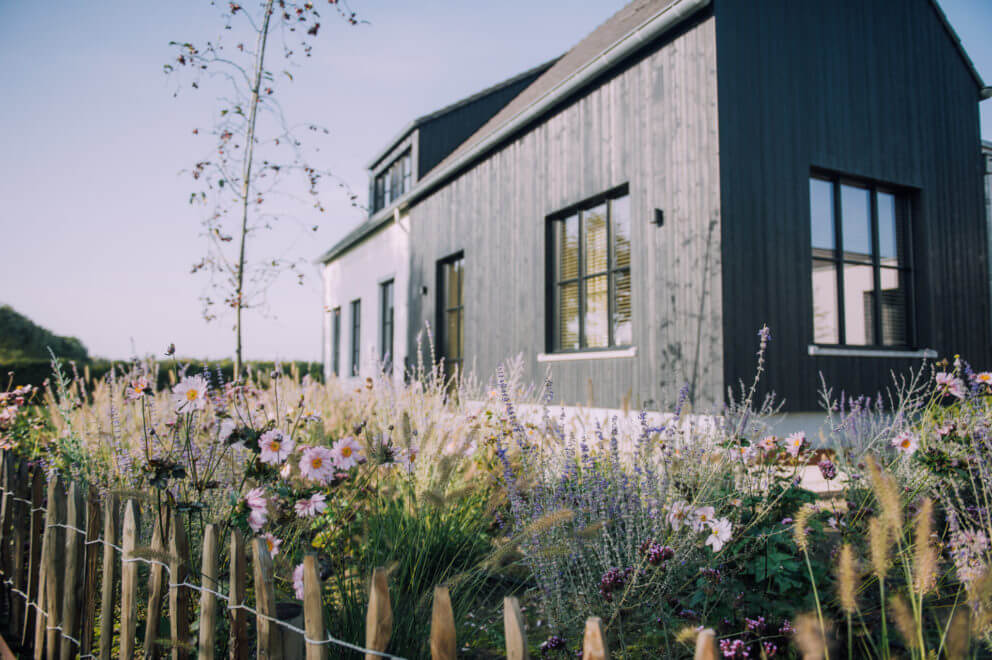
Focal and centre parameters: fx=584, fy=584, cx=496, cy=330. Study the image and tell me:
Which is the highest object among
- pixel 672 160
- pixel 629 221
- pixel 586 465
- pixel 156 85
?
pixel 156 85

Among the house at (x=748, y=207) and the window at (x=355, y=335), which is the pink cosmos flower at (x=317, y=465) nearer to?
the house at (x=748, y=207)

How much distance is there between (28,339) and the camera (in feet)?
65.2

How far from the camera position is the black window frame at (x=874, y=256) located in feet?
17.0

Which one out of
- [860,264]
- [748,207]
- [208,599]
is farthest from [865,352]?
[208,599]

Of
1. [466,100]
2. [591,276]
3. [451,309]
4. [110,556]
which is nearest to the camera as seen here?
[110,556]

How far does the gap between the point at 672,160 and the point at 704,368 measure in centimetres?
182

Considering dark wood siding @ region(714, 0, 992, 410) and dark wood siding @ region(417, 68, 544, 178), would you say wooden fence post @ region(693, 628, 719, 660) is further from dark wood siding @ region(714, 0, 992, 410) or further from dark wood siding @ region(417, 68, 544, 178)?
dark wood siding @ region(417, 68, 544, 178)

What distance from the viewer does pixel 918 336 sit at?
5609 mm

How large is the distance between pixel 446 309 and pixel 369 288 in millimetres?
3900

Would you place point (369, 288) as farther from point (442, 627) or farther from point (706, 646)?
point (706, 646)

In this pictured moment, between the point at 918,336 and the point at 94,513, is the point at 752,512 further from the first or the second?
the point at 918,336

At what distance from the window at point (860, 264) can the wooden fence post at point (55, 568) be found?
5.19 meters

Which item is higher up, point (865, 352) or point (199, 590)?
point (865, 352)

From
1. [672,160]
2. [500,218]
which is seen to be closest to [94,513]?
[672,160]
